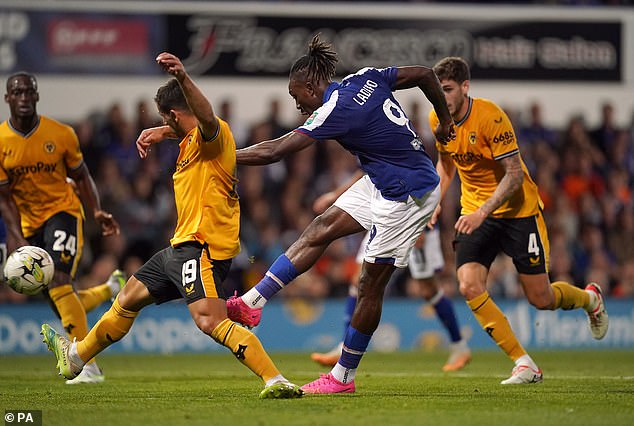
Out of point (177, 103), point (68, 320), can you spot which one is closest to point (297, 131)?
point (177, 103)

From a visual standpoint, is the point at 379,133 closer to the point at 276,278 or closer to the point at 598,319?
the point at 276,278

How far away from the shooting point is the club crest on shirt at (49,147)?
385 inches

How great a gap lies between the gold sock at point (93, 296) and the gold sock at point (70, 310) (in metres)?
0.92

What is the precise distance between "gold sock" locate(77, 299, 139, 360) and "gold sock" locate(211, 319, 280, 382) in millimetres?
855

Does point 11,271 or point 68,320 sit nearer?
point 11,271

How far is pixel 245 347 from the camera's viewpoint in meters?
7.19

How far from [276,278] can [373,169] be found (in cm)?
112

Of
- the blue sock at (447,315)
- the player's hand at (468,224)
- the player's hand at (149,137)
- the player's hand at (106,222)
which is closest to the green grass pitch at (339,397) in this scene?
the blue sock at (447,315)

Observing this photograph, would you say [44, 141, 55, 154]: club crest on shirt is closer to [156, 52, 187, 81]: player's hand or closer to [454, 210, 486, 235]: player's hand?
[156, 52, 187, 81]: player's hand

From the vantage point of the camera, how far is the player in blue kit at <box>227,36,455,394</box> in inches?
302


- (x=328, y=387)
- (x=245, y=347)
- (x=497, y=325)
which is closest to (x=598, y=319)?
(x=497, y=325)

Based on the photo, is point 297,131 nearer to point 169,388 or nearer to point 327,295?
point 169,388

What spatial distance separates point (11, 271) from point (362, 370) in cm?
408

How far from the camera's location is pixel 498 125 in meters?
9.04
